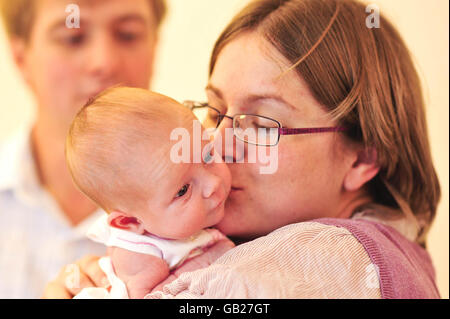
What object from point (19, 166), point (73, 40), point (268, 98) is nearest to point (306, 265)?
point (268, 98)

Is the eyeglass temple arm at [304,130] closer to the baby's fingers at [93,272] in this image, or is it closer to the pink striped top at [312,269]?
the pink striped top at [312,269]

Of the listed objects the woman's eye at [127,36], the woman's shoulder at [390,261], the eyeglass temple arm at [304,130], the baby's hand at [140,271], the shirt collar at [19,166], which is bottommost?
the shirt collar at [19,166]

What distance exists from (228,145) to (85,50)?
3.66ft

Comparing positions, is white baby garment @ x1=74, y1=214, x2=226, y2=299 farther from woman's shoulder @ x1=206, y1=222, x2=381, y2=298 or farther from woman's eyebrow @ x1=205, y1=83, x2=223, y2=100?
woman's eyebrow @ x1=205, y1=83, x2=223, y2=100

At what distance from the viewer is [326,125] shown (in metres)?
1.24

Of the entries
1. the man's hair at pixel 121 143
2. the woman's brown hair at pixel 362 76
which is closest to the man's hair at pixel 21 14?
the woman's brown hair at pixel 362 76

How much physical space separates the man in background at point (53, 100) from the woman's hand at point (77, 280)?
0.86 meters

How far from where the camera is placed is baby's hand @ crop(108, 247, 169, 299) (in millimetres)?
1036

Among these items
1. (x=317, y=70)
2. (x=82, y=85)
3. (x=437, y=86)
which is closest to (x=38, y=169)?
(x=82, y=85)

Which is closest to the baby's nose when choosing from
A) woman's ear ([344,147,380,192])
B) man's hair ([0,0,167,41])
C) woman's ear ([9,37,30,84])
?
woman's ear ([344,147,380,192])

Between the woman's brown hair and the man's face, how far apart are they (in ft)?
2.61

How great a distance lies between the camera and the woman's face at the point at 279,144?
3.93 feet

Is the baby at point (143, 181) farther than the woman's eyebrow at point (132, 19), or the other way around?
the woman's eyebrow at point (132, 19)

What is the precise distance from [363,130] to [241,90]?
359 millimetres
